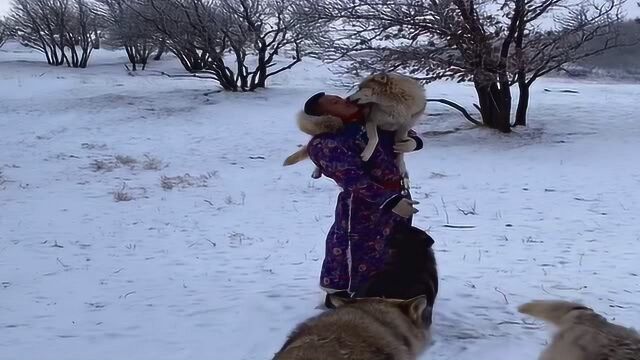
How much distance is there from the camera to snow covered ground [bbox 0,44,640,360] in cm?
470

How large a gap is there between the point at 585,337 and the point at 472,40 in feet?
42.7

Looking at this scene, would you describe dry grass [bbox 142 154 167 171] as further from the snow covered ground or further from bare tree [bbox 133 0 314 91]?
bare tree [bbox 133 0 314 91]

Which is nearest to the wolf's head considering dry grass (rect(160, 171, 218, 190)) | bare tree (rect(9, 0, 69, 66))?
dry grass (rect(160, 171, 218, 190))

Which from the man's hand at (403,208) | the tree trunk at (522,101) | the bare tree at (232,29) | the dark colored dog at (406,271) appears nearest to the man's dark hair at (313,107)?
the man's hand at (403,208)

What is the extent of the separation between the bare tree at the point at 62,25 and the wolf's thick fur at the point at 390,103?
34598mm

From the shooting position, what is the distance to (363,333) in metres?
2.58

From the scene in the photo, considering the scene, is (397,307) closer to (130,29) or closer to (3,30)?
(130,29)

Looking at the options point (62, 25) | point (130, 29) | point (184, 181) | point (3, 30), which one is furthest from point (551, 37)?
point (3, 30)

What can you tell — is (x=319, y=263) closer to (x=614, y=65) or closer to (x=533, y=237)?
(x=533, y=237)

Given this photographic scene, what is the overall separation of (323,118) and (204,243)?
3821 mm

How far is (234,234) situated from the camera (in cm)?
782

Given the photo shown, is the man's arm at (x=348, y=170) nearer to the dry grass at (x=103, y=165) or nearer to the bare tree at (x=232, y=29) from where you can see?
the dry grass at (x=103, y=165)

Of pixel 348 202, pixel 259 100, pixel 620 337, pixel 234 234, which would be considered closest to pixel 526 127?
pixel 259 100

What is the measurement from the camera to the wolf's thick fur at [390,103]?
3949mm
